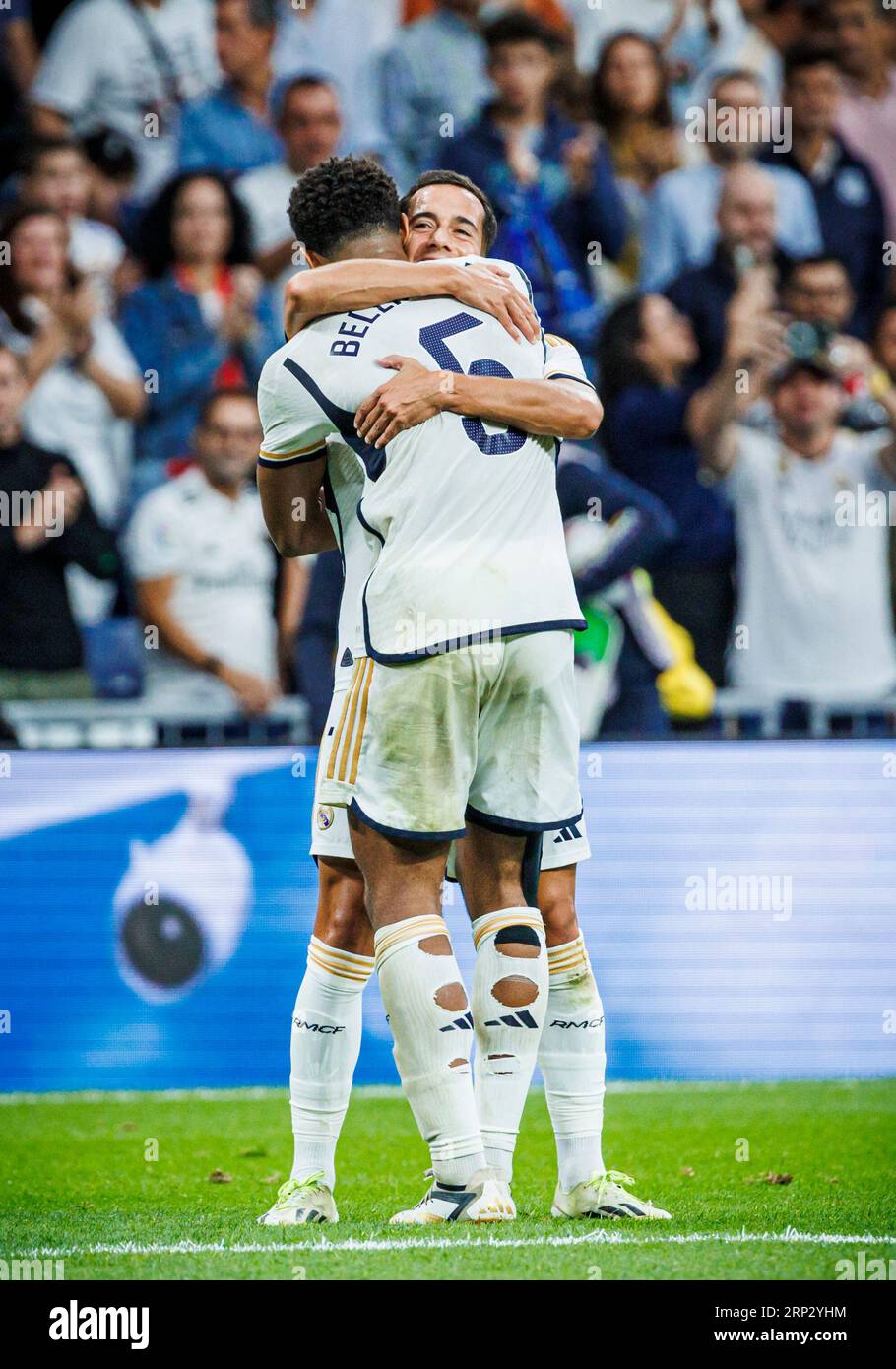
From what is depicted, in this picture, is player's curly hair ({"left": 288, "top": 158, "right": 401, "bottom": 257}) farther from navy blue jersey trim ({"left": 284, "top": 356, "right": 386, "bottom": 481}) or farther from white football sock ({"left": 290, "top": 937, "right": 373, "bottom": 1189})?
white football sock ({"left": 290, "top": 937, "right": 373, "bottom": 1189})

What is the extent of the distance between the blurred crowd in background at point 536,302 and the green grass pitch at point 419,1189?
7.83 feet

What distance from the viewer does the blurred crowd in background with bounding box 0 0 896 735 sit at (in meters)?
9.04

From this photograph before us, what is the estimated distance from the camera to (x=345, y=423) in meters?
4.10

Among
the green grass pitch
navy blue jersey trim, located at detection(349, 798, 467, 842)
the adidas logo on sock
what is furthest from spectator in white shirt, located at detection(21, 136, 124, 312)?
the adidas logo on sock

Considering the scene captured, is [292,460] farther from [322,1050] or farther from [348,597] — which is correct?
[322,1050]

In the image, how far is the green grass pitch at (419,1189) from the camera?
11.9 ft

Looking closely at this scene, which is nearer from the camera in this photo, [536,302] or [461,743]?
[461,743]

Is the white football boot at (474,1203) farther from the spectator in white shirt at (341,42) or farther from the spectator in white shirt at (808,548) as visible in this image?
the spectator in white shirt at (341,42)

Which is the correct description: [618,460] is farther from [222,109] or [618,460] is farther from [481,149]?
[222,109]

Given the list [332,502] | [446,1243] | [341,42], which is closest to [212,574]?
[341,42]

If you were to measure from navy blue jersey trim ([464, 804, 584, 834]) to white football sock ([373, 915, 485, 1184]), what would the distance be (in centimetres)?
32

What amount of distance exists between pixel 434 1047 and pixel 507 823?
533mm

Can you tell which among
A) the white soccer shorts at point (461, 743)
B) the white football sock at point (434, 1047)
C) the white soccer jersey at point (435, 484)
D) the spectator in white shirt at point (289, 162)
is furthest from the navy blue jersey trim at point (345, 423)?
the spectator in white shirt at point (289, 162)

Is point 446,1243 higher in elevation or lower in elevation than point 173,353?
lower
